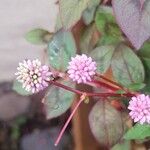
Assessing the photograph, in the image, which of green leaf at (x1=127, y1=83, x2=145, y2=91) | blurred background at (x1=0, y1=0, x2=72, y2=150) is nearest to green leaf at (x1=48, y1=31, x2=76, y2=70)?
green leaf at (x1=127, y1=83, x2=145, y2=91)

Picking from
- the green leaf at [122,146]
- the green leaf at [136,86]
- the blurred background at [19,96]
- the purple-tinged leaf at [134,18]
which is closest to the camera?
the purple-tinged leaf at [134,18]

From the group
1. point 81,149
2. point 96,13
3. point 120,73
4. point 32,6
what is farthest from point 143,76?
point 32,6

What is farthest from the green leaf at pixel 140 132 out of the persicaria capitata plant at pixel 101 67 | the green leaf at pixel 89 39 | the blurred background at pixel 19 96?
the blurred background at pixel 19 96

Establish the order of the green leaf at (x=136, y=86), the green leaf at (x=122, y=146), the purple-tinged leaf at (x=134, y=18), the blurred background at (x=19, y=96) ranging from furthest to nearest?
the blurred background at (x=19, y=96) → the green leaf at (x=122, y=146) → the green leaf at (x=136, y=86) → the purple-tinged leaf at (x=134, y=18)

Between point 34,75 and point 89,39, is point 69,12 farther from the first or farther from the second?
point 89,39

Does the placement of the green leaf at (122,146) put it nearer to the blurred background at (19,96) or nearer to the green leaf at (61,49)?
the green leaf at (61,49)

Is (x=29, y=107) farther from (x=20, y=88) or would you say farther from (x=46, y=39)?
(x=20, y=88)

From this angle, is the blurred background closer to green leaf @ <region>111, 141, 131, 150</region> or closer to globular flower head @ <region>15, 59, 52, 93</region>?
green leaf @ <region>111, 141, 131, 150</region>
